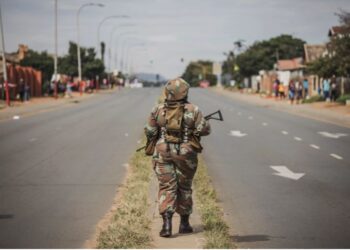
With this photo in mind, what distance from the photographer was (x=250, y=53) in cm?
10912

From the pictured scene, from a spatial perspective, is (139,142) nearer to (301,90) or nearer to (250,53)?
(301,90)

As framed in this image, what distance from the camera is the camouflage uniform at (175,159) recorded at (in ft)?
23.6

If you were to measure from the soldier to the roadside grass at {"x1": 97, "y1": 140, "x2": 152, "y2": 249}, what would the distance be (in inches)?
13.9

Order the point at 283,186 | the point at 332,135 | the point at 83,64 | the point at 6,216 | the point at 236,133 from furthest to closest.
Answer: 1. the point at 83,64
2. the point at 236,133
3. the point at 332,135
4. the point at 283,186
5. the point at 6,216

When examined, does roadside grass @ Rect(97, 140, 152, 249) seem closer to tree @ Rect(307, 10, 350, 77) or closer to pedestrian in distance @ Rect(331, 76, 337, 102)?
tree @ Rect(307, 10, 350, 77)

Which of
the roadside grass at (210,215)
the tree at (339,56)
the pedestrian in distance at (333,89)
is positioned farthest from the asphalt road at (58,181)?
the pedestrian in distance at (333,89)

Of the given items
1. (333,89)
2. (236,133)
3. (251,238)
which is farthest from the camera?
(333,89)

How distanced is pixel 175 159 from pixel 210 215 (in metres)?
1.63

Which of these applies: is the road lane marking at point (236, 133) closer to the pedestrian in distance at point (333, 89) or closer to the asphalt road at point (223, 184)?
the asphalt road at point (223, 184)

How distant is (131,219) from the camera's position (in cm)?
823

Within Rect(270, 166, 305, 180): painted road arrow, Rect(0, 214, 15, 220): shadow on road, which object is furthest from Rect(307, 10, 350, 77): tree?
Rect(0, 214, 15, 220): shadow on road

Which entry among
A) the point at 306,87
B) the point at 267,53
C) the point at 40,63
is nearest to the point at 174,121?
the point at 306,87

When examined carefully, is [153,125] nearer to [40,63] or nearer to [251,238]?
[251,238]

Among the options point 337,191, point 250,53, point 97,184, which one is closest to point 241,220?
point 337,191
